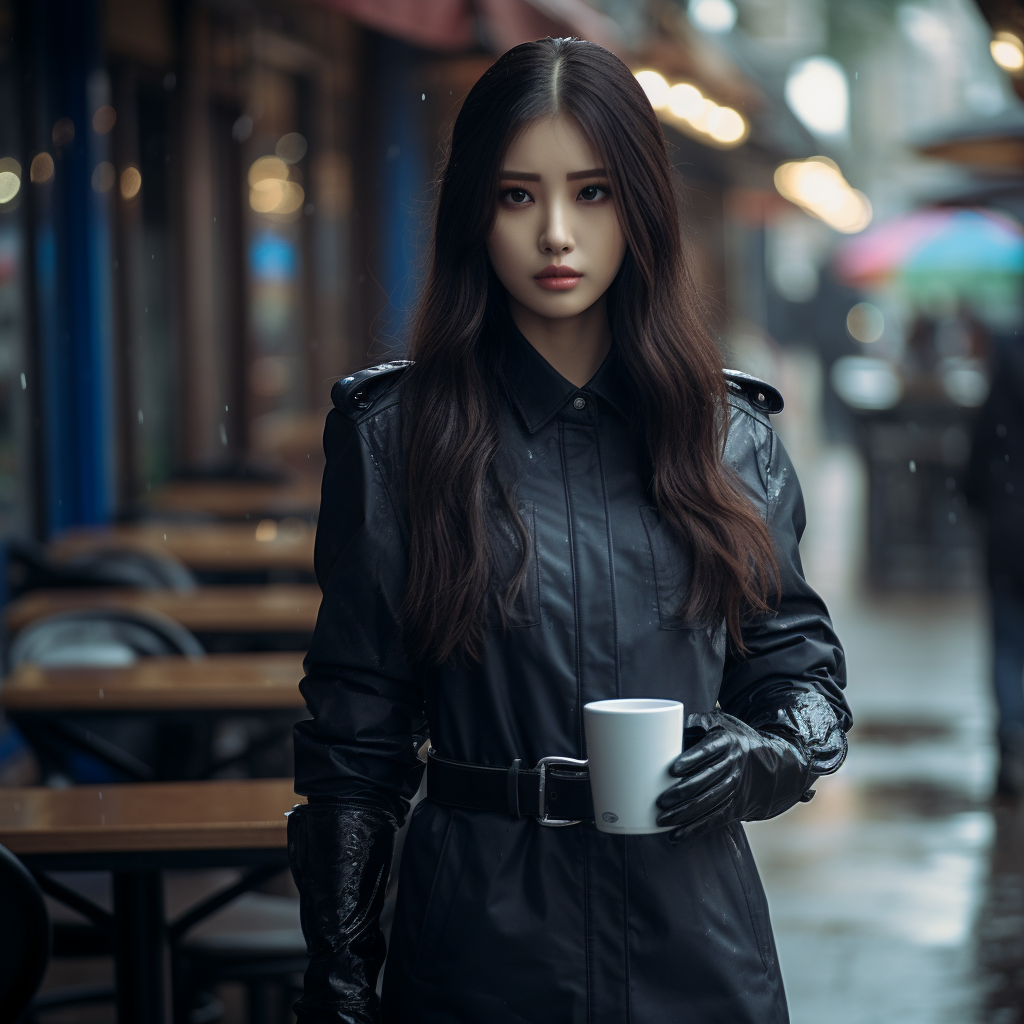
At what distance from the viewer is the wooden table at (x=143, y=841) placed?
8.32ft

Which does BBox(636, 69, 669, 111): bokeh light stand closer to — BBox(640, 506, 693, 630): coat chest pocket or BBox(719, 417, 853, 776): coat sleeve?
BBox(719, 417, 853, 776): coat sleeve

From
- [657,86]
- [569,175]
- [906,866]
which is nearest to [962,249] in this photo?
[657,86]

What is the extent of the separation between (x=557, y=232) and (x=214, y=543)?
183 inches

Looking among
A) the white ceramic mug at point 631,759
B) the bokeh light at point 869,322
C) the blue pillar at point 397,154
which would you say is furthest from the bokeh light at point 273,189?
the bokeh light at point 869,322

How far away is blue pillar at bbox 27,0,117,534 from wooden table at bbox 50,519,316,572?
94 centimetres

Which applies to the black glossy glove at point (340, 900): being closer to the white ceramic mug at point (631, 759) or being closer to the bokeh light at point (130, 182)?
the white ceramic mug at point (631, 759)

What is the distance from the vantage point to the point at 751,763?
156 centimetres

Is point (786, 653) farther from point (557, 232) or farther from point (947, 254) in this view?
point (947, 254)

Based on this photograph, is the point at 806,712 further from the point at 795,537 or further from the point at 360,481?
the point at 360,481

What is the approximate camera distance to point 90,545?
6016mm

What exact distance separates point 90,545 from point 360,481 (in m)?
4.62

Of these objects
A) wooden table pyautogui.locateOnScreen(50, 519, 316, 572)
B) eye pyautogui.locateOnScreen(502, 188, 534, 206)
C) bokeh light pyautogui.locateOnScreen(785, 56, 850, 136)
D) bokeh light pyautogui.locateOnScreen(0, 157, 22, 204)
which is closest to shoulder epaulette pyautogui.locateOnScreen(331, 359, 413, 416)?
eye pyautogui.locateOnScreen(502, 188, 534, 206)

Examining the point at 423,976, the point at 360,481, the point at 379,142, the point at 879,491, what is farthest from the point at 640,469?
the point at 879,491

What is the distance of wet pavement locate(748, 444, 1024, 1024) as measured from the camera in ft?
13.2
